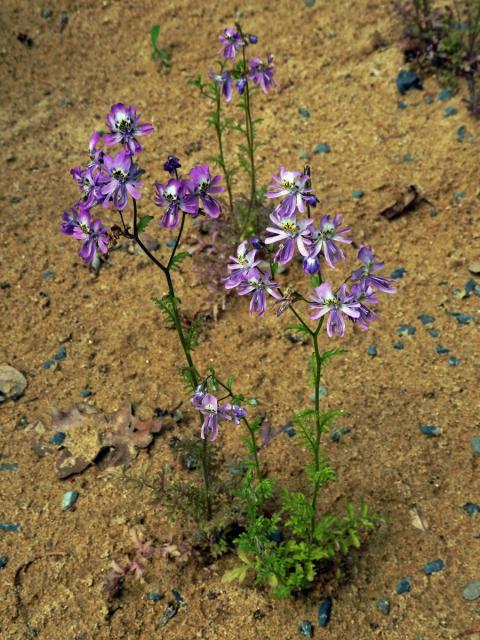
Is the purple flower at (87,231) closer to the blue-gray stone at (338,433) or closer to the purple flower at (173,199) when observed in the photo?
the purple flower at (173,199)

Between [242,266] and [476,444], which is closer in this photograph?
[242,266]

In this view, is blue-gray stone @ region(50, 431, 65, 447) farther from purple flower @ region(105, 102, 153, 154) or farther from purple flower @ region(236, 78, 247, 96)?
purple flower @ region(236, 78, 247, 96)

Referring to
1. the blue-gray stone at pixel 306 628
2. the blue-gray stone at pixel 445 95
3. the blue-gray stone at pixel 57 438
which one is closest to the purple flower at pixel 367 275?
the blue-gray stone at pixel 306 628

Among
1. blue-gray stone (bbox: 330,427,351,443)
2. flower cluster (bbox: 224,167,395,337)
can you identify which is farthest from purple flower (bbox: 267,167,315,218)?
blue-gray stone (bbox: 330,427,351,443)

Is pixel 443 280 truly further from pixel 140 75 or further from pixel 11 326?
pixel 140 75

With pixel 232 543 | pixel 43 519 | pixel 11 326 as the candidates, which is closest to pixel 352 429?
pixel 232 543

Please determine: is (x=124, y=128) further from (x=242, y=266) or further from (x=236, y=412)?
(x=236, y=412)

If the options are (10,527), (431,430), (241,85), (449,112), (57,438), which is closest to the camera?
(10,527)

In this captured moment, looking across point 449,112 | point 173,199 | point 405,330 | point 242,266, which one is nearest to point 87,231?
point 173,199
